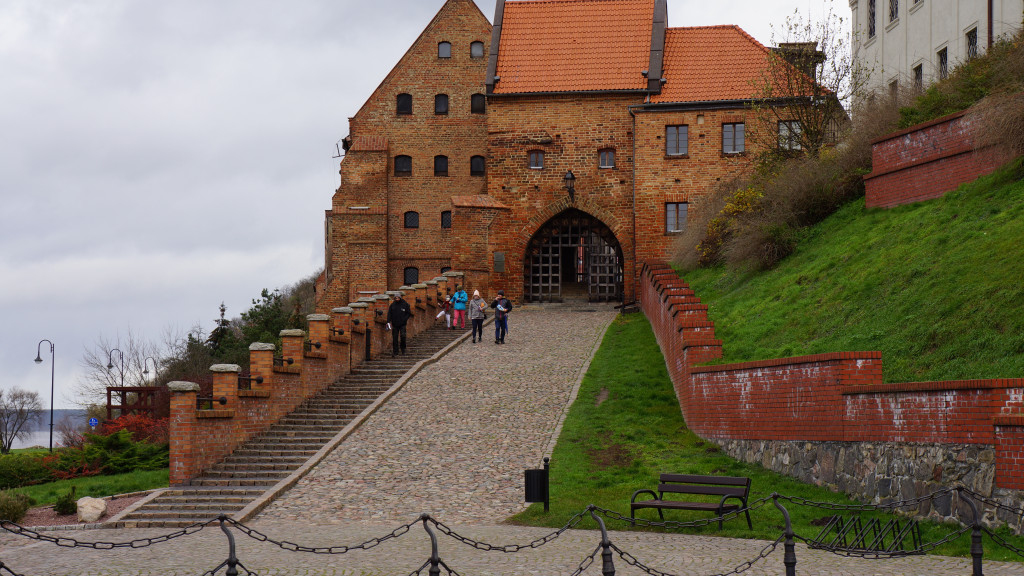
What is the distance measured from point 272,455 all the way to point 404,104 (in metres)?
29.9

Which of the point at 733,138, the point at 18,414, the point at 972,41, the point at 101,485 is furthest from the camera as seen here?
the point at 18,414

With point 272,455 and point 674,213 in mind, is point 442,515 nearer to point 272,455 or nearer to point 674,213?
point 272,455

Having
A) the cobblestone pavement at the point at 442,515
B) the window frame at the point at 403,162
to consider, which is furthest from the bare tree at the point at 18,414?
the cobblestone pavement at the point at 442,515

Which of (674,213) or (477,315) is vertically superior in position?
(674,213)

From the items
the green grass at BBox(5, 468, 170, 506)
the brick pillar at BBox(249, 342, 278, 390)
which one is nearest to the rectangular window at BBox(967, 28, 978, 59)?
the brick pillar at BBox(249, 342, 278, 390)

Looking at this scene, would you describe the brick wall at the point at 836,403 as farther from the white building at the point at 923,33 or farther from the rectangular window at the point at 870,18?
the rectangular window at the point at 870,18

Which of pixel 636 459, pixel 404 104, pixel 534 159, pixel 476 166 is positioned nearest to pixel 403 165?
pixel 404 104

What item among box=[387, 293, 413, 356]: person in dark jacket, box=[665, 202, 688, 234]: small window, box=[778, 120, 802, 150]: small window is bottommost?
box=[387, 293, 413, 356]: person in dark jacket

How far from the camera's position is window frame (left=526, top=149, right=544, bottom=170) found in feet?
134

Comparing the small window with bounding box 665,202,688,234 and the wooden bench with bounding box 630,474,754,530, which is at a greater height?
the small window with bounding box 665,202,688,234

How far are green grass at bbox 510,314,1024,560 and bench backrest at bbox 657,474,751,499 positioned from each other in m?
0.36

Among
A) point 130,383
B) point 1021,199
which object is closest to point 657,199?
point 1021,199

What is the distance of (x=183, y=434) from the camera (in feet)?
61.3

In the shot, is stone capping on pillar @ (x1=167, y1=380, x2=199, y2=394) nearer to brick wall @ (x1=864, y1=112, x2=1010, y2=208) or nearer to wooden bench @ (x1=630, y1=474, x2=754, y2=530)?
wooden bench @ (x1=630, y1=474, x2=754, y2=530)
